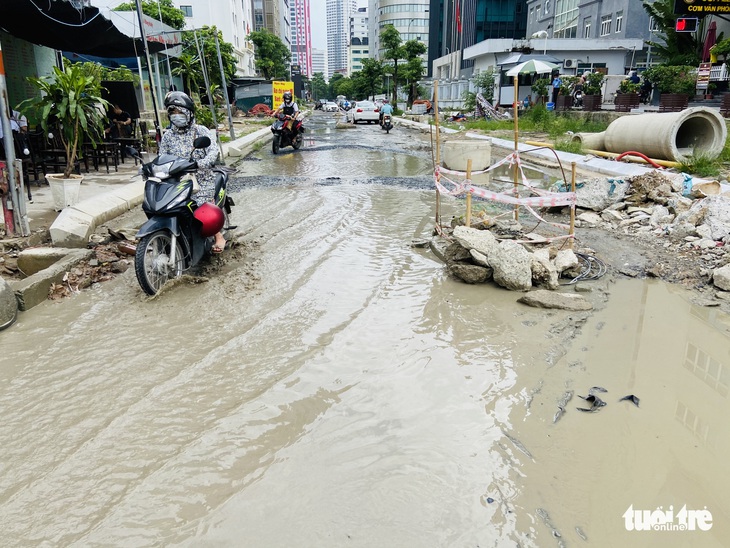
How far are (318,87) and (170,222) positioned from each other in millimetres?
153512

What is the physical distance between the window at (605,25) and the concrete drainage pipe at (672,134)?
30.4 meters

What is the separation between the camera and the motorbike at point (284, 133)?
55.5 ft

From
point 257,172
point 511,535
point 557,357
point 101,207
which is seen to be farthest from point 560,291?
point 257,172

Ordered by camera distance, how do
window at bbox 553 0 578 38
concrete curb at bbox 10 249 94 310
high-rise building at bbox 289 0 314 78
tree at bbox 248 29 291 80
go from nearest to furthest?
1. concrete curb at bbox 10 249 94 310
2. window at bbox 553 0 578 38
3. tree at bbox 248 29 291 80
4. high-rise building at bbox 289 0 314 78

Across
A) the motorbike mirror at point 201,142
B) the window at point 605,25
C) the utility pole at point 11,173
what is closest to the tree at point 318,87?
the window at point 605,25

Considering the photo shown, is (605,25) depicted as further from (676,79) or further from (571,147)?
(571,147)

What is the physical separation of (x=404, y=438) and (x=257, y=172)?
35.3 ft

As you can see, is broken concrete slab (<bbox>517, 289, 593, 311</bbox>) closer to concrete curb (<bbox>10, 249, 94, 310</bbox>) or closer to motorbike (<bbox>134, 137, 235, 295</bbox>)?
motorbike (<bbox>134, 137, 235, 295</bbox>)

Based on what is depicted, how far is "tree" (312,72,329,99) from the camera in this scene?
14370cm

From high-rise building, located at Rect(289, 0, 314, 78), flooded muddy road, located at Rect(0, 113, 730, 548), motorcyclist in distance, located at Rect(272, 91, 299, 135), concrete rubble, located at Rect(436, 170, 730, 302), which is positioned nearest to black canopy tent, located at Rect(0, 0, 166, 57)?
motorcyclist in distance, located at Rect(272, 91, 299, 135)

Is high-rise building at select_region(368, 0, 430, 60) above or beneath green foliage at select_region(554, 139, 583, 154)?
above

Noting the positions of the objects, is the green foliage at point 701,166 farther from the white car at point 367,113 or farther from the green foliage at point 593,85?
the white car at point 367,113

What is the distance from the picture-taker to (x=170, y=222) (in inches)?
197

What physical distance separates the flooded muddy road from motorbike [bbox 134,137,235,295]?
0.80 ft
